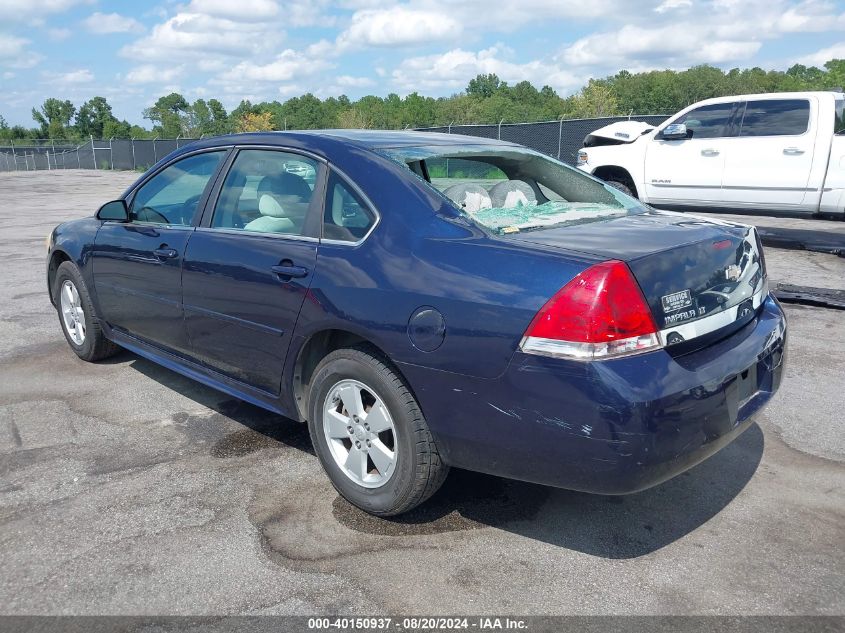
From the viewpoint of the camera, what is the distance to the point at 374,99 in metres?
110

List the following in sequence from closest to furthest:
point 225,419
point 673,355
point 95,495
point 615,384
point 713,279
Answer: point 615,384 → point 673,355 → point 713,279 → point 95,495 → point 225,419

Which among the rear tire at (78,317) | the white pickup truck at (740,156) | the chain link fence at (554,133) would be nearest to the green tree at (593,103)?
the chain link fence at (554,133)

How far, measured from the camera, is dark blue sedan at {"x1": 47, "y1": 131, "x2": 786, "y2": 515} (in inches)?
99.2

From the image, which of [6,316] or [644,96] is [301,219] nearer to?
[6,316]

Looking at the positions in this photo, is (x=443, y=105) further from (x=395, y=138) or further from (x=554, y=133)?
(x=395, y=138)

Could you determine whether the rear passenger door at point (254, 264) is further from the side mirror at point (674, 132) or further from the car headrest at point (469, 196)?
the side mirror at point (674, 132)

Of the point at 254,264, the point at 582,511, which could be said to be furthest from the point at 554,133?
the point at 582,511

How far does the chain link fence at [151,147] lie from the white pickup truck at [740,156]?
11.4ft

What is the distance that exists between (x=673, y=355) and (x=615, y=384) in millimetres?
337

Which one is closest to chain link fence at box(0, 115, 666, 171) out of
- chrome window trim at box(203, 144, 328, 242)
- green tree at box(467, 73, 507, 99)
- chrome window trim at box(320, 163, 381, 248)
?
chrome window trim at box(203, 144, 328, 242)

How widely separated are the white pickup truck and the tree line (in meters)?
62.4

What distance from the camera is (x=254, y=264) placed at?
3482 millimetres

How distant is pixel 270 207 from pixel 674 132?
850 centimetres

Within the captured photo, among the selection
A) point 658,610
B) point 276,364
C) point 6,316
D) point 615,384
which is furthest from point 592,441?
point 6,316
